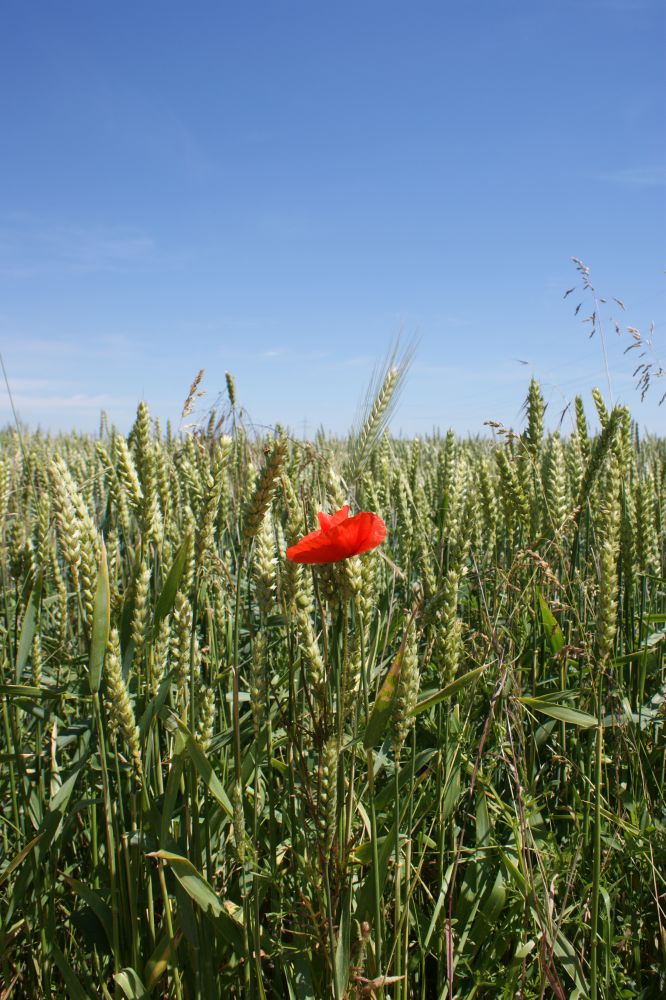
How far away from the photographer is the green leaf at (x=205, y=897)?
38.5 inches

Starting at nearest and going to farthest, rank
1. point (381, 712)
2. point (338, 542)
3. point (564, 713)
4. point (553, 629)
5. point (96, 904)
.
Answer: point (338, 542)
point (381, 712)
point (96, 904)
point (564, 713)
point (553, 629)

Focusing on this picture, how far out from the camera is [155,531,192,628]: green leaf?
1016 mm

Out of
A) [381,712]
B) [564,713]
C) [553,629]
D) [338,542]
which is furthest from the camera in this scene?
[553,629]

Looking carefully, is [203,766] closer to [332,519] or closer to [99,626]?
[99,626]

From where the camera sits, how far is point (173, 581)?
40.7 inches

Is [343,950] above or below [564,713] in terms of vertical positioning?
below

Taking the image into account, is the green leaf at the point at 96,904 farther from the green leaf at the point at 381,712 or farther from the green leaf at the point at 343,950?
the green leaf at the point at 381,712

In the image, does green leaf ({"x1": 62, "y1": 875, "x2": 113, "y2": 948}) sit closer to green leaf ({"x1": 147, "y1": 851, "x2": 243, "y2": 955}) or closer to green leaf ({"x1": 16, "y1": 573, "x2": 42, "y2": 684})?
green leaf ({"x1": 147, "y1": 851, "x2": 243, "y2": 955})

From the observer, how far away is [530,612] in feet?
6.57

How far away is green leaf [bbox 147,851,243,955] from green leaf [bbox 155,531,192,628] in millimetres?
351

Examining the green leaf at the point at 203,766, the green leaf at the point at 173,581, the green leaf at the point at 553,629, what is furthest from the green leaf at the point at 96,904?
the green leaf at the point at 553,629

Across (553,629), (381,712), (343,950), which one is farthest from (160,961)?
(553,629)

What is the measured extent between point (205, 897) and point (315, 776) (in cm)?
25

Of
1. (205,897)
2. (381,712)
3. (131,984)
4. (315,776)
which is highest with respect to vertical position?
(381,712)
